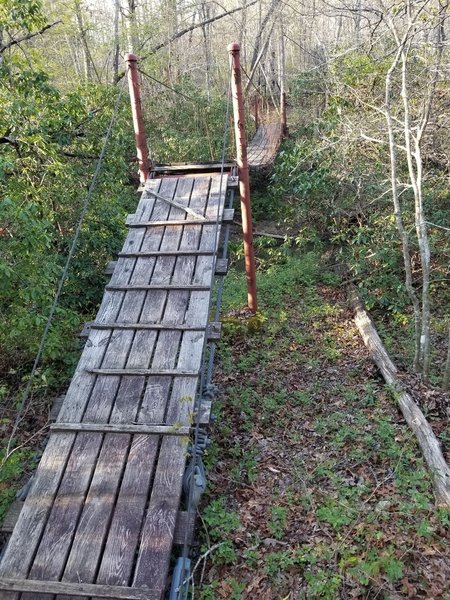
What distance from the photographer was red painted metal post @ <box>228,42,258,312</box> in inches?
210

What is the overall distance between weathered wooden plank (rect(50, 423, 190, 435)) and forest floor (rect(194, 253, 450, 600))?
0.79 m

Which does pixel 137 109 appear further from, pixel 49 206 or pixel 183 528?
pixel 183 528

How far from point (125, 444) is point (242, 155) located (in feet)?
12.7

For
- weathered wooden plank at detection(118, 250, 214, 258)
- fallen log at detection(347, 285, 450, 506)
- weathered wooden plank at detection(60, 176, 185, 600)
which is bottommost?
fallen log at detection(347, 285, 450, 506)

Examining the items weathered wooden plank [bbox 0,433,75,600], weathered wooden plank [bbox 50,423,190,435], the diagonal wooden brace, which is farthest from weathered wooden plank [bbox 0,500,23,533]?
the diagonal wooden brace

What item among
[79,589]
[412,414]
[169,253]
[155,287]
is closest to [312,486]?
[412,414]

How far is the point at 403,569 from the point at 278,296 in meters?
5.12

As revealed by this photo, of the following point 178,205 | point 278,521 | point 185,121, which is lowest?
point 278,521

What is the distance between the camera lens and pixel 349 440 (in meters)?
4.34

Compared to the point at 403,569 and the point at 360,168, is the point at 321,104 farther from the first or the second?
the point at 403,569

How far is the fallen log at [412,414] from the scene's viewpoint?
11.8ft

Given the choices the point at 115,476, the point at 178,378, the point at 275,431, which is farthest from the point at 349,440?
the point at 115,476

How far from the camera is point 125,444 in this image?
124 inches

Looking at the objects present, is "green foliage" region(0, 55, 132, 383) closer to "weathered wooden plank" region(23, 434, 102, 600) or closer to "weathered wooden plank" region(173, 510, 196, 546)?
"weathered wooden plank" region(23, 434, 102, 600)
